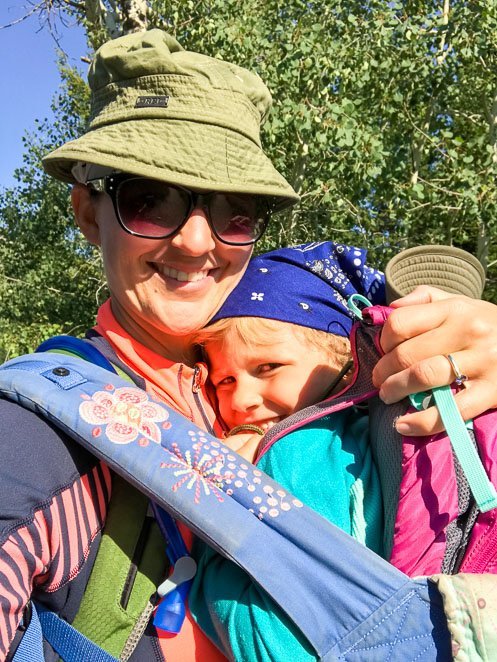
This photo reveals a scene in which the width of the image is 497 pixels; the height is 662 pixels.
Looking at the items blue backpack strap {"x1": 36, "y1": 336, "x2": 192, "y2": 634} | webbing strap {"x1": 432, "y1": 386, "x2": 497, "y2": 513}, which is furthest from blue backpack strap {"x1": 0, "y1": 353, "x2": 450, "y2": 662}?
webbing strap {"x1": 432, "y1": 386, "x2": 497, "y2": 513}

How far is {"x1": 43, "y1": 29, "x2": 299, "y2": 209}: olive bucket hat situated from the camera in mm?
1624

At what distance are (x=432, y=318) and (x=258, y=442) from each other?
66cm

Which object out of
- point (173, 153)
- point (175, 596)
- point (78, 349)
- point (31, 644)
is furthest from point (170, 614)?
point (173, 153)

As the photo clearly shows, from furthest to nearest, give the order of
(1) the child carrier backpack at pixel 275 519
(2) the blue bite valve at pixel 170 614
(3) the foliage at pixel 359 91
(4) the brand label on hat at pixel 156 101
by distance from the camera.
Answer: (3) the foliage at pixel 359 91 < (4) the brand label on hat at pixel 156 101 < (2) the blue bite valve at pixel 170 614 < (1) the child carrier backpack at pixel 275 519

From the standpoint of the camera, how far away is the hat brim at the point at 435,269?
1.89 meters

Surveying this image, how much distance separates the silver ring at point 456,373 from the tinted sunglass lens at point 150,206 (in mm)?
829

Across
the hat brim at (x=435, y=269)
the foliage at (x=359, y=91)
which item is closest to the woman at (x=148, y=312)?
the hat brim at (x=435, y=269)

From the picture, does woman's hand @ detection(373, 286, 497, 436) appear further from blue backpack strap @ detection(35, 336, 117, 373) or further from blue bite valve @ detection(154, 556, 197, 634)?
blue backpack strap @ detection(35, 336, 117, 373)

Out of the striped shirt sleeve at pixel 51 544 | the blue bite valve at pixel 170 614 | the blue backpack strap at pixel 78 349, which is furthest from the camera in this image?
the blue backpack strap at pixel 78 349

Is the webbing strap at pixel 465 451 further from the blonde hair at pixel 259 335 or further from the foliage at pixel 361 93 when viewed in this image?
the foliage at pixel 361 93

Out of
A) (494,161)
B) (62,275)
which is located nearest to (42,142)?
(62,275)

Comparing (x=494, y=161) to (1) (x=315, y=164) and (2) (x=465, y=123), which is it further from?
(2) (x=465, y=123)

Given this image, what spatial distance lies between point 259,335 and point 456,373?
2.76ft

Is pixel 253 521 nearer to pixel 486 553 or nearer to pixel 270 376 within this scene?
pixel 486 553
